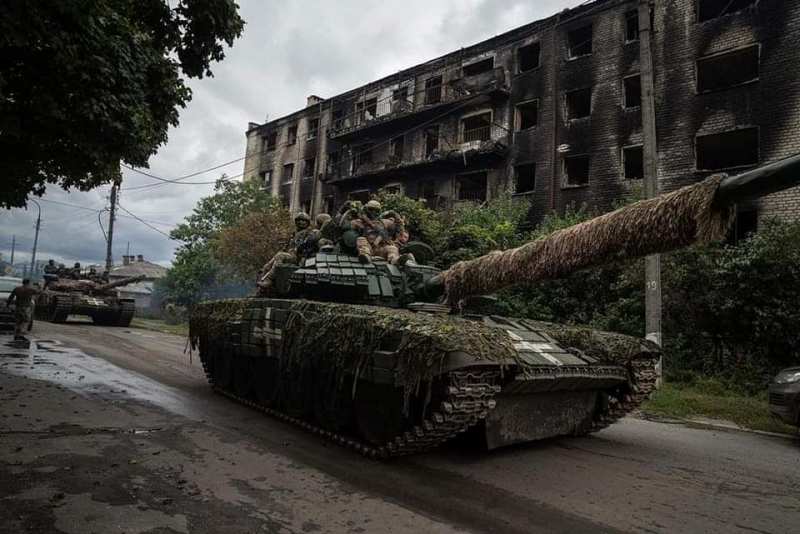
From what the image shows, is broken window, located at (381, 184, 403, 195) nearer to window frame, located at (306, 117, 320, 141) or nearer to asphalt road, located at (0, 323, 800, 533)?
window frame, located at (306, 117, 320, 141)

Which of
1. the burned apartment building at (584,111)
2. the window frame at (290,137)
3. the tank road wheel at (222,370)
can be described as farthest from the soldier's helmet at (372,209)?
the window frame at (290,137)

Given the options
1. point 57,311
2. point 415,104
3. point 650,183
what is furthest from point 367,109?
point 650,183

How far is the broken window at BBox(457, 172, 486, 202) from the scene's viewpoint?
21500mm

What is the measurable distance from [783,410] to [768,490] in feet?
8.74

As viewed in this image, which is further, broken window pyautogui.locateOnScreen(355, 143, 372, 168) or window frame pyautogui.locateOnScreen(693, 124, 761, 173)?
broken window pyautogui.locateOnScreen(355, 143, 372, 168)

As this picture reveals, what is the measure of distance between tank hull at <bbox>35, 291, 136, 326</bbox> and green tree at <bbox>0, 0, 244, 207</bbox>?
1228 cm

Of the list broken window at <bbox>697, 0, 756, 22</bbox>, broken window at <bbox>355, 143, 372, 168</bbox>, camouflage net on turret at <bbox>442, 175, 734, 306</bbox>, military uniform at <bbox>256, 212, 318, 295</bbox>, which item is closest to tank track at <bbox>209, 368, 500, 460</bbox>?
camouflage net on turret at <bbox>442, 175, 734, 306</bbox>

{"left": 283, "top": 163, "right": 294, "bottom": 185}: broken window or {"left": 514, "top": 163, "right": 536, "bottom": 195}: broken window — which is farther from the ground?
{"left": 283, "top": 163, "right": 294, "bottom": 185}: broken window

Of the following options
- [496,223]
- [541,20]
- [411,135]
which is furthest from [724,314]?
[411,135]

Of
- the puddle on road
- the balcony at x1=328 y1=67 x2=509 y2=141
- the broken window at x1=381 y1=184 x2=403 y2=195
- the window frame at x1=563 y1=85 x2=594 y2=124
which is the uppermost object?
the balcony at x1=328 y1=67 x2=509 y2=141

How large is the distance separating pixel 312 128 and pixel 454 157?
11.6m

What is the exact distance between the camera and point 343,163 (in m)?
26.4

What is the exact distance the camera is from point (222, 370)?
26.5 ft

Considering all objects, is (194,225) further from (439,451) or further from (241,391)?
(439,451)
